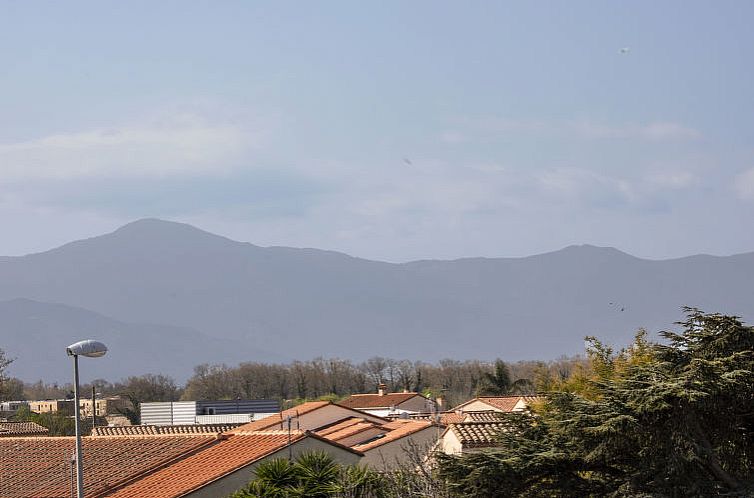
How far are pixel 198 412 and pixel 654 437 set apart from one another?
60724 millimetres

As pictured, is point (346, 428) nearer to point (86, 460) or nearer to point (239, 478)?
point (86, 460)

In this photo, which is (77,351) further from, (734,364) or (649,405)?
(734,364)

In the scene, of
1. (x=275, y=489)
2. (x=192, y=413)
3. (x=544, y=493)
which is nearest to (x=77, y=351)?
(x=275, y=489)

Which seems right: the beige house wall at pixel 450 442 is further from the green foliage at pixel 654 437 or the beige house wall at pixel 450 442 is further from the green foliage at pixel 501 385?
the green foliage at pixel 501 385

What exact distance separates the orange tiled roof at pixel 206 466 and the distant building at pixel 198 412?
1311 inches

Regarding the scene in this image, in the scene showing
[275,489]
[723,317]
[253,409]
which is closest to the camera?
[723,317]

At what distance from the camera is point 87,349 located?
19.9 meters

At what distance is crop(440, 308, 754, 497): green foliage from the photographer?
2289 cm

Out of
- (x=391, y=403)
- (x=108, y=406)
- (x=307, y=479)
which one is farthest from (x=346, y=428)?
(x=108, y=406)

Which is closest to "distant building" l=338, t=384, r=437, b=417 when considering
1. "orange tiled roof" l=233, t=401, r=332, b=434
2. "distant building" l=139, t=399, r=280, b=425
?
"distant building" l=139, t=399, r=280, b=425

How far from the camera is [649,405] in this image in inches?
893

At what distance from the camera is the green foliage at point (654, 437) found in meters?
22.9

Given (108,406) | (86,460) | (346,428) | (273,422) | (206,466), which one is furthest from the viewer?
(108,406)

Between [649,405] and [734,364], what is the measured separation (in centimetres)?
220
